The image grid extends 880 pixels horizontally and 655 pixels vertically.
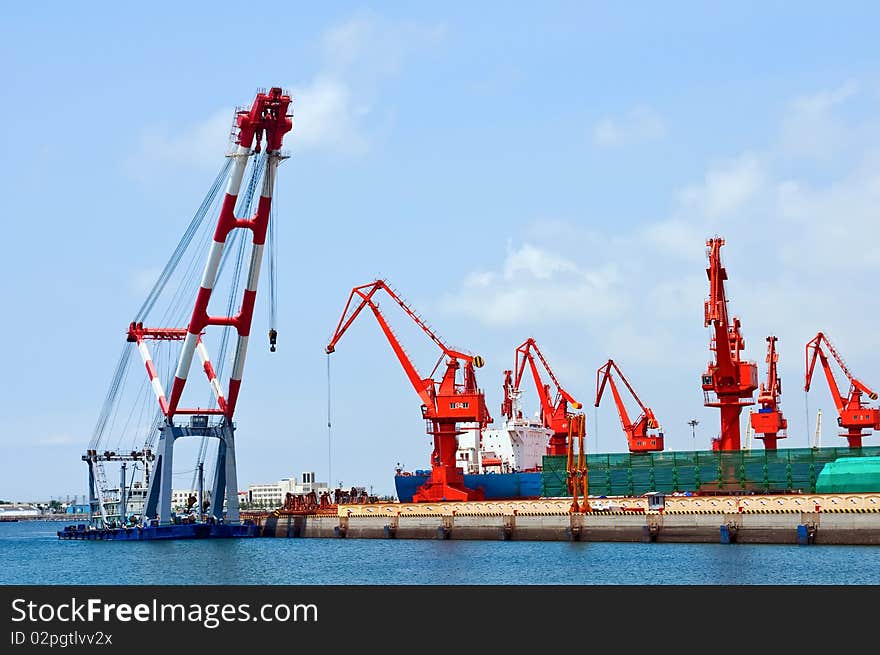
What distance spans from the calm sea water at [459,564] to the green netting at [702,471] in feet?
53.9

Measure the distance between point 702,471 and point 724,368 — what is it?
7314mm

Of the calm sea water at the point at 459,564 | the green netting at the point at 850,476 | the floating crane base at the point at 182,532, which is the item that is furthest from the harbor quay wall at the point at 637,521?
the floating crane base at the point at 182,532

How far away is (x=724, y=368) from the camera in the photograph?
8369cm

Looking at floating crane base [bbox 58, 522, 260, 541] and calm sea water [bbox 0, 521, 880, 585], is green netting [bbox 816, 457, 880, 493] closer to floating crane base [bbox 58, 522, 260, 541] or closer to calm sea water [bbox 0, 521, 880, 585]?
calm sea water [bbox 0, 521, 880, 585]

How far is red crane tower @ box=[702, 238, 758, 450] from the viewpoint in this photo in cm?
8375

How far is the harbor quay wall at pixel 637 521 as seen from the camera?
6347 centimetres

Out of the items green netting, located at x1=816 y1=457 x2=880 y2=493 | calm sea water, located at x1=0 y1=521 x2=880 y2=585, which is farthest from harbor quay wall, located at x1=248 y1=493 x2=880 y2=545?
green netting, located at x1=816 y1=457 x2=880 y2=493

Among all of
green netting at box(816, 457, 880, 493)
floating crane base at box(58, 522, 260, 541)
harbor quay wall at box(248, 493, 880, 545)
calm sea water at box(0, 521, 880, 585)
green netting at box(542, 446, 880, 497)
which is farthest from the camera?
floating crane base at box(58, 522, 260, 541)

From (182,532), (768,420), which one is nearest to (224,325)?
(182,532)

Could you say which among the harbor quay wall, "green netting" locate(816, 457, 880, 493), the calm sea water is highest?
"green netting" locate(816, 457, 880, 493)

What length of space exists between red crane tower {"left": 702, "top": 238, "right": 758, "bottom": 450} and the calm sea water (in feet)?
63.2

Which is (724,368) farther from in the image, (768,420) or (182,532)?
(182,532)

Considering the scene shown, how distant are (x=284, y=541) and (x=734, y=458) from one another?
32.5m
